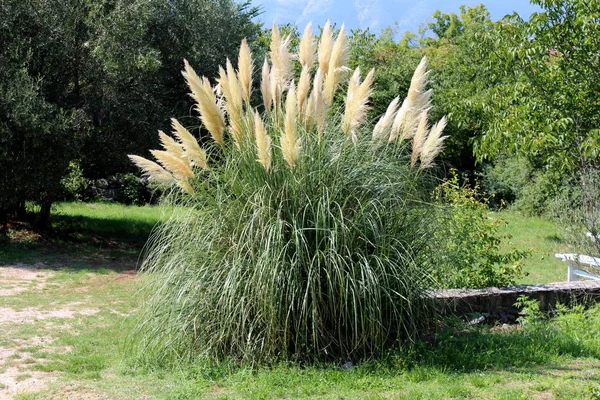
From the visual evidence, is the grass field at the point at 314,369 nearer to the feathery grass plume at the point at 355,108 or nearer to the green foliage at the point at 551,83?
the feathery grass plume at the point at 355,108

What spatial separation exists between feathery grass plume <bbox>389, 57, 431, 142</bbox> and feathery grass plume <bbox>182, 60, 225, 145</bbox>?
1.48 m

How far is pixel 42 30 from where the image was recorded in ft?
41.0

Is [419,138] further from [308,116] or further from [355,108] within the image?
[308,116]

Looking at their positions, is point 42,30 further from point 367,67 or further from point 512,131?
point 367,67

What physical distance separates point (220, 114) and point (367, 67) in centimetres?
1654

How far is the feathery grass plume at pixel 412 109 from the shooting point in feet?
19.0

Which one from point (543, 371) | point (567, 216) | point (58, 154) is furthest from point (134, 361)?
point (58, 154)

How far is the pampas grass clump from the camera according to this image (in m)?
5.21

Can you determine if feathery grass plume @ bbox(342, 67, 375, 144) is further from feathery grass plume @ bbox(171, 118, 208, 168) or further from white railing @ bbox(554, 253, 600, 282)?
white railing @ bbox(554, 253, 600, 282)

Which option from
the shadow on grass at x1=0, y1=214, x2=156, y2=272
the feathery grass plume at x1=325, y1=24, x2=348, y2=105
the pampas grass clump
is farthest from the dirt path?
the feathery grass plume at x1=325, y1=24, x2=348, y2=105

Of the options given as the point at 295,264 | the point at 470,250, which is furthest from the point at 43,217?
the point at 295,264

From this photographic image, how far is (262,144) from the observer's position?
5.16 meters

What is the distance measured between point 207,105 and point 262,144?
0.70m

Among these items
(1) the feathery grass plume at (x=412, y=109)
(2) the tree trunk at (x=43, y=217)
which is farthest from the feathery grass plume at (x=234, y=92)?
(2) the tree trunk at (x=43, y=217)
